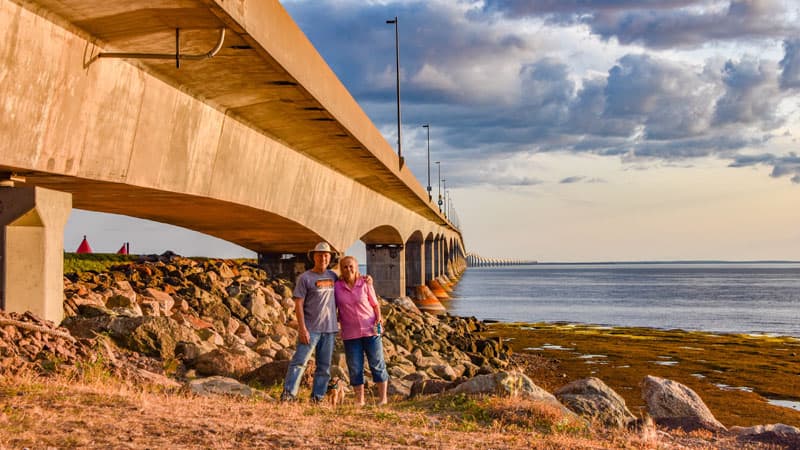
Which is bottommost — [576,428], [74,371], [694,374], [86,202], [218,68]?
[694,374]

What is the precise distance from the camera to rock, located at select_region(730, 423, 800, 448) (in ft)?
31.7

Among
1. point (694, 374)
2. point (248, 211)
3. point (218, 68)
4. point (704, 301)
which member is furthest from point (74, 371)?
point (704, 301)

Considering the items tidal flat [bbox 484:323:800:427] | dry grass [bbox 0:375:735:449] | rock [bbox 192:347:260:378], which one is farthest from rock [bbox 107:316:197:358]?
tidal flat [bbox 484:323:800:427]

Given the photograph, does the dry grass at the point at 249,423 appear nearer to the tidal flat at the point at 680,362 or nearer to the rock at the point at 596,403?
the rock at the point at 596,403

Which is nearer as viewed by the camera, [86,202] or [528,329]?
[86,202]

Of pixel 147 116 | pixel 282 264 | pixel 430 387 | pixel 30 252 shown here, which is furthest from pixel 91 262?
pixel 430 387

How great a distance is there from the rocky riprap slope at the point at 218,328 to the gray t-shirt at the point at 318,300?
7.00 ft

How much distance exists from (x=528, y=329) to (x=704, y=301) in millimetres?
37306

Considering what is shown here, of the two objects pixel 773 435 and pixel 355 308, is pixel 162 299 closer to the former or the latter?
pixel 355 308

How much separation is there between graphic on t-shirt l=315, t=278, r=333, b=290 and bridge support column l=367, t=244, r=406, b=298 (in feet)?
101

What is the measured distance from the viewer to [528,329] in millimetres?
36688

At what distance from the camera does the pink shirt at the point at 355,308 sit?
880 cm

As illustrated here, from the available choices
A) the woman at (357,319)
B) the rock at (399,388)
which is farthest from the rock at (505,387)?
the rock at (399,388)

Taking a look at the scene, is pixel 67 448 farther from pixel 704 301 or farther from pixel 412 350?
pixel 704 301
